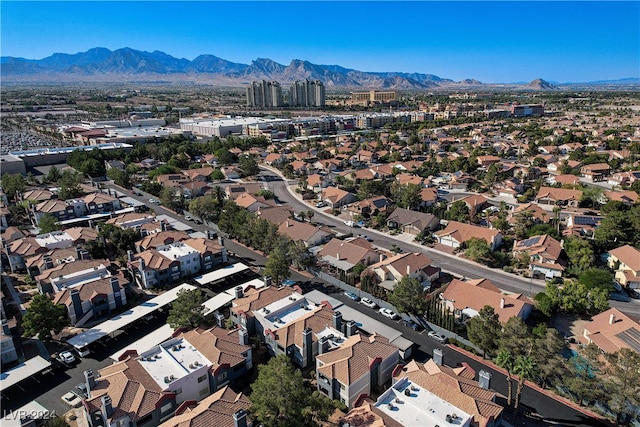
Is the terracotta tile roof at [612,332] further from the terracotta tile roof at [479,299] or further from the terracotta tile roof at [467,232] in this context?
the terracotta tile roof at [467,232]

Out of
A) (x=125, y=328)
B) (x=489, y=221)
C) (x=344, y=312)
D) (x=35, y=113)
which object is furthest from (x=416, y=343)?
(x=35, y=113)

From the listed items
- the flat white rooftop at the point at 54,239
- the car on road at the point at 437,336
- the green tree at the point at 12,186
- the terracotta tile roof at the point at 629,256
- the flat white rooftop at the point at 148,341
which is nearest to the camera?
the flat white rooftop at the point at 148,341

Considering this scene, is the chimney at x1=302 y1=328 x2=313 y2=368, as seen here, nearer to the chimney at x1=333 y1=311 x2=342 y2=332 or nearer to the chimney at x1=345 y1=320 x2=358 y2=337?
the chimney at x1=333 y1=311 x2=342 y2=332

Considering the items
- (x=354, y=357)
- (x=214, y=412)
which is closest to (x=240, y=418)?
(x=214, y=412)

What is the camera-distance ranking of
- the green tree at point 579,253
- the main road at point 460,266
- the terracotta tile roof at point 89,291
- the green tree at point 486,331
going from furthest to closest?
the green tree at point 579,253
the main road at point 460,266
the terracotta tile roof at point 89,291
the green tree at point 486,331

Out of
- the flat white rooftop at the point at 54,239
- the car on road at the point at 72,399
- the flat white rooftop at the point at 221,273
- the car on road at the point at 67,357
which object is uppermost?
the flat white rooftop at the point at 54,239

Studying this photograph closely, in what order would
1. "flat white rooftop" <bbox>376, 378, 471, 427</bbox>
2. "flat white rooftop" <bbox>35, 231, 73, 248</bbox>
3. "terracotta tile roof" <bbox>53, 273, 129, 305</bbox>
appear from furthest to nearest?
"flat white rooftop" <bbox>35, 231, 73, 248</bbox> → "terracotta tile roof" <bbox>53, 273, 129, 305</bbox> → "flat white rooftop" <bbox>376, 378, 471, 427</bbox>

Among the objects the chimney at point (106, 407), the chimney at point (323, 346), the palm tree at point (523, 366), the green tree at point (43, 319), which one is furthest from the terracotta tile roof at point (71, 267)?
the palm tree at point (523, 366)

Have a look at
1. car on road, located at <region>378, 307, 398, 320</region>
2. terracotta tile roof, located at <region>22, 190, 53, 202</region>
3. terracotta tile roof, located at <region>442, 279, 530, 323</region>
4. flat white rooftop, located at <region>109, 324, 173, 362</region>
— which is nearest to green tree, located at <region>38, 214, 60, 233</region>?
terracotta tile roof, located at <region>22, 190, 53, 202</region>
